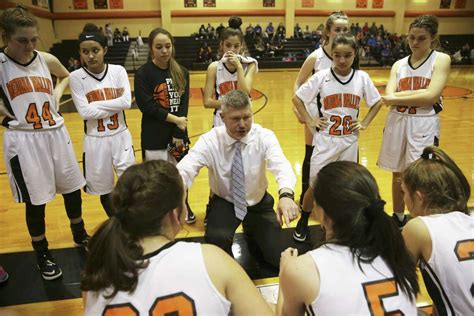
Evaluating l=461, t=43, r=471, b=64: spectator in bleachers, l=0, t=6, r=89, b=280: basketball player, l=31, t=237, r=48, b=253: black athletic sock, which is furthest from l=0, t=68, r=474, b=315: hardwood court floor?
l=461, t=43, r=471, b=64: spectator in bleachers

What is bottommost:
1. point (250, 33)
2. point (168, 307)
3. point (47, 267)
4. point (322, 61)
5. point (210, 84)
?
point (47, 267)

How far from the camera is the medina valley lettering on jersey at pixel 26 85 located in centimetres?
267

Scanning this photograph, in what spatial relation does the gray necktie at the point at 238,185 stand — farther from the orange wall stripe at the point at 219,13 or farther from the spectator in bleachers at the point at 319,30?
the orange wall stripe at the point at 219,13

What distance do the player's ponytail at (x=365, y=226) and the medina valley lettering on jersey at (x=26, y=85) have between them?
236 cm

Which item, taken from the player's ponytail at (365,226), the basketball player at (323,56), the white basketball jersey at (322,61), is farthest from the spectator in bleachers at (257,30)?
the player's ponytail at (365,226)

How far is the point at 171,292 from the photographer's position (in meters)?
1.19

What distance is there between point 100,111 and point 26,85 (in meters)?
0.55

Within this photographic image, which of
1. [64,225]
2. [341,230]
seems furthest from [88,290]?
[64,225]

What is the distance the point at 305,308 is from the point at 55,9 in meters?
21.9

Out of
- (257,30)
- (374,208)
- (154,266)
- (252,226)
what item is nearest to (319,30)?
(257,30)

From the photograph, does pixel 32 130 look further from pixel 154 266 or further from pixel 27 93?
pixel 154 266

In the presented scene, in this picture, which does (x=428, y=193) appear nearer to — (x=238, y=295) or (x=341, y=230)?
(x=341, y=230)

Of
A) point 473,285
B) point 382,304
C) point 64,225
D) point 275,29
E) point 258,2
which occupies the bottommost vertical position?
point 64,225

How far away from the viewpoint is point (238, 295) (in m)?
1.29
